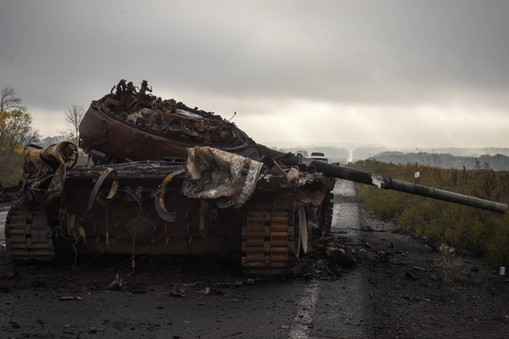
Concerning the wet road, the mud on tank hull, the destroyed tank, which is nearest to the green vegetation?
the destroyed tank

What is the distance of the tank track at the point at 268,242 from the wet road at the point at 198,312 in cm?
20

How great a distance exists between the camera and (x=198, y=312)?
509 centimetres

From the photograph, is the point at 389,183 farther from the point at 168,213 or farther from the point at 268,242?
the point at 168,213

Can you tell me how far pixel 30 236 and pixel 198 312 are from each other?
8.87ft

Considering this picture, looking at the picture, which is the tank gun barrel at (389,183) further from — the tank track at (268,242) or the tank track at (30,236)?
the tank track at (30,236)

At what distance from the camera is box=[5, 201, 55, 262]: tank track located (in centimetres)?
678

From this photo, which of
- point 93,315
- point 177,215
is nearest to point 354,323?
point 93,315

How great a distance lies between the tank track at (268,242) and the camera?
6.35 metres

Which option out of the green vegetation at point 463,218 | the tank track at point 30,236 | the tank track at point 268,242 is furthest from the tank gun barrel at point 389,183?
the tank track at point 30,236

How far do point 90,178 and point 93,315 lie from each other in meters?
1.98

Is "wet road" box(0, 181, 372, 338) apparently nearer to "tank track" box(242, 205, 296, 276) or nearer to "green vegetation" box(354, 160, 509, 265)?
"tank track" box(242, 205, 296, 276)

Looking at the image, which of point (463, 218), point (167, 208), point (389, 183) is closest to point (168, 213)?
point (167, 208)

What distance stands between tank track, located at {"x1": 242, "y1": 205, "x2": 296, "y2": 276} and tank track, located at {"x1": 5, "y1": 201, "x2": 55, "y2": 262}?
2.26 meters

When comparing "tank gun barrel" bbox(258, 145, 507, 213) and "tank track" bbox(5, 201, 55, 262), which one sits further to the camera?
"tank gun barrel" bbox(258, 145, 507, 213)
